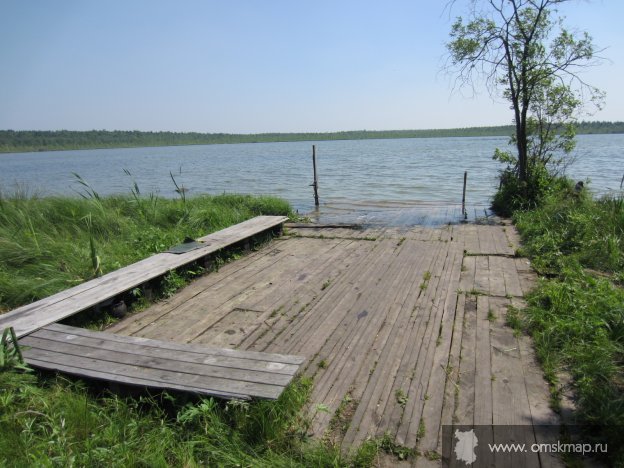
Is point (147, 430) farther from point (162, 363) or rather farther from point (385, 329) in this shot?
point (385, 329)

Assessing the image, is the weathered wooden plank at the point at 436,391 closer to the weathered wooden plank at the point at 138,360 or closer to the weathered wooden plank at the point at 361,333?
the weathered wooden plank at the point at 361,333

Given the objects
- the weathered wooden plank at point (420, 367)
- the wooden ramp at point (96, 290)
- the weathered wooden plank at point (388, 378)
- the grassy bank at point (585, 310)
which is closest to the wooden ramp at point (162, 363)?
the wooden ramp at point (96, 290)

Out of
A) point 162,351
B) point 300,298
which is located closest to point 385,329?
point 300,298

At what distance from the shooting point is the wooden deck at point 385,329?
8.52ft

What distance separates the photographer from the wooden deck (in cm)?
260

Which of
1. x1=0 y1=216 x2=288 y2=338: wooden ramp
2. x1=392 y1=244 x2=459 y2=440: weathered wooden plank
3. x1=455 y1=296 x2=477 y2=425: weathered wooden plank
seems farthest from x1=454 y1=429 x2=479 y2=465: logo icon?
x1=0 y1=216 x2=288 y2=338: wooden ramp

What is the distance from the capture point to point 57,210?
787 centimetres

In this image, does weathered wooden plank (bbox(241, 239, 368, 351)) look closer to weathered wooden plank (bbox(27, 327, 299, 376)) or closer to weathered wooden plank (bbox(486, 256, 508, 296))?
weathered wooden plank (bbox(27, 327, 299, 376))

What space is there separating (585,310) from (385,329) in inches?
69.0

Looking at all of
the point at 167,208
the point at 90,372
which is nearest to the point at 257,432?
the point at 90,372

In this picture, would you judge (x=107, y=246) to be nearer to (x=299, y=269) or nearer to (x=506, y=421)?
(x=299, y=269)

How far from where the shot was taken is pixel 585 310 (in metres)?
3.66

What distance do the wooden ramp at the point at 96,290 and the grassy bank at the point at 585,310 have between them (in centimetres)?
382

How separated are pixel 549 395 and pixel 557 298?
152cm
